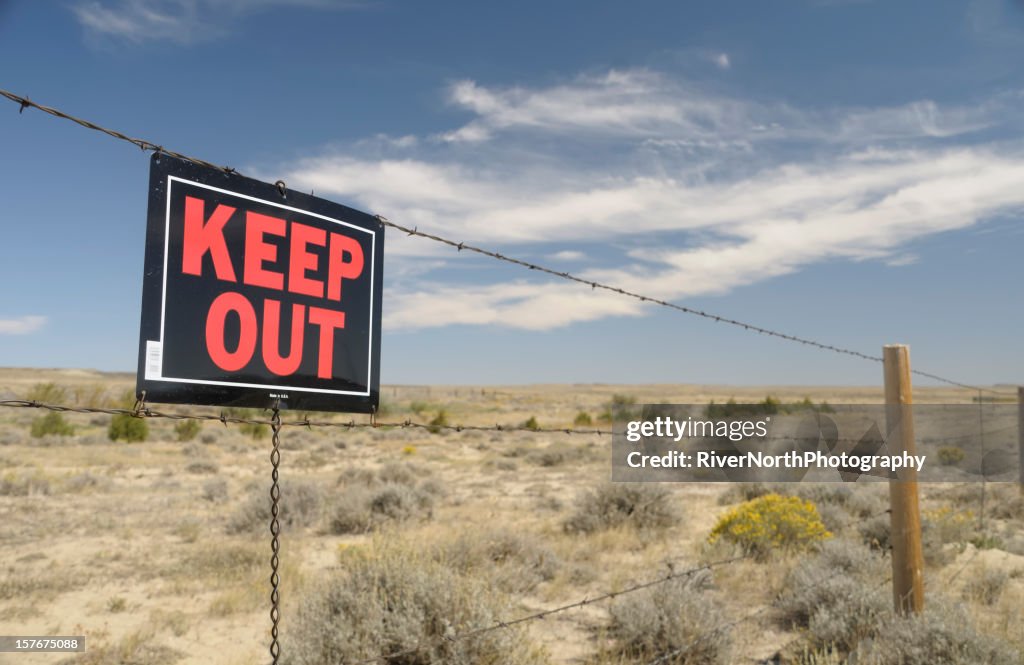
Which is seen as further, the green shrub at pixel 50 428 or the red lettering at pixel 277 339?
the green shrub at pixel 50 428

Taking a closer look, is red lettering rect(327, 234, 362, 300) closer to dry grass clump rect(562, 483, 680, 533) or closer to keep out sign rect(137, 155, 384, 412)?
keep out sign rect(137, 155, 384, 412)

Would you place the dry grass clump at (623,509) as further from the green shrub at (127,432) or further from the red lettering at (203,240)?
→ the green shrub at (127,432)

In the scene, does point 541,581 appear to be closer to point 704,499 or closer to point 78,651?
point 78,651

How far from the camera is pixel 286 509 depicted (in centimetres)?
1179

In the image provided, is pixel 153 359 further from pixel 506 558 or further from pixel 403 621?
pixel 506 558

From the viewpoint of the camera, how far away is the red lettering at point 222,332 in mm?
2371

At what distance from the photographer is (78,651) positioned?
6.25m

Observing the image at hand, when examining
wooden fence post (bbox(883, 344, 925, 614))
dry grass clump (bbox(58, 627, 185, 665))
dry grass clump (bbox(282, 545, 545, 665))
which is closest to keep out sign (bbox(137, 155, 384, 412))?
dry grass clump (bbox(282, 545, 545, 665))

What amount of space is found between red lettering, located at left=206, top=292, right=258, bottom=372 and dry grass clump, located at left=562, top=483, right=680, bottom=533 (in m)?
9.32

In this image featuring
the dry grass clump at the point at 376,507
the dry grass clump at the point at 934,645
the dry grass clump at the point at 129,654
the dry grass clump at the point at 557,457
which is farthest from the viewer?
the dry grass clump at the point at 557,457

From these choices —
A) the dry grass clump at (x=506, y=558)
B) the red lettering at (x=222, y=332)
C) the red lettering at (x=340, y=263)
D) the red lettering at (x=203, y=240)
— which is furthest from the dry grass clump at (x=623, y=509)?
the red lettering at (x=203, y=240)

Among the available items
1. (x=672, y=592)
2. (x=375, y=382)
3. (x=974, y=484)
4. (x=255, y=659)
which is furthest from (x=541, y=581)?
(x=974, y=484)

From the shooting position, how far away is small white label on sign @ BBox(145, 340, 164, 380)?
2193mm

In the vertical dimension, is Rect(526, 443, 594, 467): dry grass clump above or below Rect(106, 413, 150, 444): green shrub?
below
